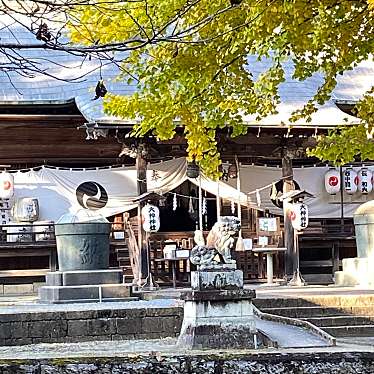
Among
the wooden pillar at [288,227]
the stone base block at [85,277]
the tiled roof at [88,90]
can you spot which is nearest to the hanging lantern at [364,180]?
the tiled roof at [88,90]

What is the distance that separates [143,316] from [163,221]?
10197mm

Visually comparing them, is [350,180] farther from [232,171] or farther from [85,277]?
[85,277]

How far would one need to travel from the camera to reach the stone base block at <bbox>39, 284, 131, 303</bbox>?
1419 centimetres

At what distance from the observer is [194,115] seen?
9656mm

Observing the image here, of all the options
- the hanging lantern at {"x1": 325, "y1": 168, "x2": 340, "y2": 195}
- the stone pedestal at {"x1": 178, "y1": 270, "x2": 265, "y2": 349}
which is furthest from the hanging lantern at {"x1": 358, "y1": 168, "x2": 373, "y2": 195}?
the stone pedestal at {"x1": 178, "y1": 270, "x2": 265, "y2": 349}

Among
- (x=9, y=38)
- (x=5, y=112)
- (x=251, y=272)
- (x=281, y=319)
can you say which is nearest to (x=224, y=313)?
(x=281, y=319)

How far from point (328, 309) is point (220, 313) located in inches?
156

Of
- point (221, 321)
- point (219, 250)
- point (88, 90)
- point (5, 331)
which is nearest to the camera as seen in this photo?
point (221, 321)

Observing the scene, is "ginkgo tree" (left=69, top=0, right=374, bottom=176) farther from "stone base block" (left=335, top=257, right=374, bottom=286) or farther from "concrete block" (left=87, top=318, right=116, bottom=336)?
"stone base block" (left=335, top=257, right=374, bottom=286)

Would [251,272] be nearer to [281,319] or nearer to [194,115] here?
[281,319]

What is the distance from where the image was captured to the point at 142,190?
61.6 feet

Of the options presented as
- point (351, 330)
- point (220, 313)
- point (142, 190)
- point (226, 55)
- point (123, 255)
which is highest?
point (226, 55)

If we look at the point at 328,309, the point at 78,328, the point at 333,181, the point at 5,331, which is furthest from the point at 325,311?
the point at 333,181

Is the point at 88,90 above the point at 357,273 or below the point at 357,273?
above
